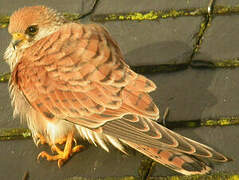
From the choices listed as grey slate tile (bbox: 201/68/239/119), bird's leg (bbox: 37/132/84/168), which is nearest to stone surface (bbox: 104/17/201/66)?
grey slate tile (bbox: 201/68/239/119)

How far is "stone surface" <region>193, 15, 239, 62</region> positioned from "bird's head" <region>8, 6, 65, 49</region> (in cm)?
95

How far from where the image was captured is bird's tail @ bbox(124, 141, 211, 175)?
7.14 feet

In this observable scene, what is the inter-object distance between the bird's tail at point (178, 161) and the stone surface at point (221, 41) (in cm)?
74

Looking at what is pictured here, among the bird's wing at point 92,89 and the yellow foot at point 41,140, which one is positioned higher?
the bird's wing at point 92,89

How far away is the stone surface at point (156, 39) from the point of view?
9.25 feet

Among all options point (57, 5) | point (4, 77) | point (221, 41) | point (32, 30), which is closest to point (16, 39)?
point (32, 30)

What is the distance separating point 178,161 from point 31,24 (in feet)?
4.43

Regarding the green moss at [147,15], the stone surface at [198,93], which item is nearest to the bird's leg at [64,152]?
the stone surface at [198,93]

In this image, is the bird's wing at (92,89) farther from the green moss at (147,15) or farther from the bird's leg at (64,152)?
the green moss at (147,15)

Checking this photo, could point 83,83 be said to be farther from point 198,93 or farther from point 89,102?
point 198,93

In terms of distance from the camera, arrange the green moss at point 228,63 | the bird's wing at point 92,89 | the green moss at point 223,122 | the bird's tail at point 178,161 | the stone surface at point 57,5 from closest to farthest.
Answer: the bird's tail at point 178,161 → the bird's wing at point 92,89 → the green moss at point 223,122 → the green moss at point 228,63 → the stone surface at point 57,5

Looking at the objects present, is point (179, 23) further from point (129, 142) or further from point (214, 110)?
point (129, 142)

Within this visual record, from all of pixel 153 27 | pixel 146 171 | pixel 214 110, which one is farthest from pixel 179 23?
pixel 146 171

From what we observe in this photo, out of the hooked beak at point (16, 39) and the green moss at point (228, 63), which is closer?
the green moss at point (228, 63)
